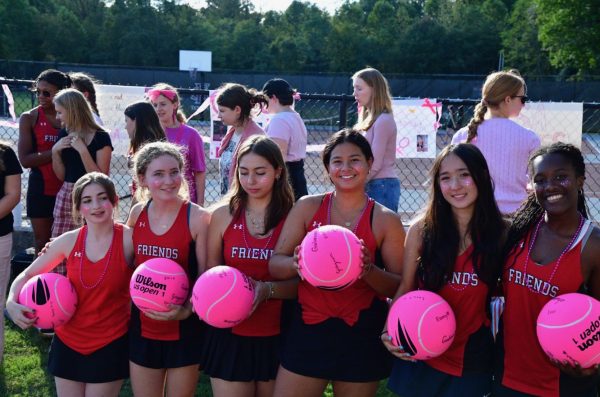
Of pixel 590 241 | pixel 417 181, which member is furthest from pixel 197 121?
pixel 590 241

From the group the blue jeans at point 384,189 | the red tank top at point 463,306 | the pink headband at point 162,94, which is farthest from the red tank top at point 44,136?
the red tank top at point 463,306

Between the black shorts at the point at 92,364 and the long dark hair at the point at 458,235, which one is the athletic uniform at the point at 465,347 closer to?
the long dark hair at the point at 458,235

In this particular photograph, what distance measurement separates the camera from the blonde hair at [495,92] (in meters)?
4.49

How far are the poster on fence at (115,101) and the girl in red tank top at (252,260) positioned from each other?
161 inches

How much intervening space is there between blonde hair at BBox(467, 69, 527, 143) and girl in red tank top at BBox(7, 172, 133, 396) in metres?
2.41

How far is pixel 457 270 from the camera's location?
9.65 feet

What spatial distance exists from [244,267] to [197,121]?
1439 cm

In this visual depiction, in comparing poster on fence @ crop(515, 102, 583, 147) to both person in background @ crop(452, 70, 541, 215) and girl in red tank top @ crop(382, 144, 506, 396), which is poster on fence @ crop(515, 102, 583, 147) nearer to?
person in background @ crop(452, 70, 541, 215)

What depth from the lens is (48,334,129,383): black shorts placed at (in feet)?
11.2

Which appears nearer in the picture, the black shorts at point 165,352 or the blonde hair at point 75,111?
the black shorts at point 165,352

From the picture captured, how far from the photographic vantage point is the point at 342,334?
3.09m

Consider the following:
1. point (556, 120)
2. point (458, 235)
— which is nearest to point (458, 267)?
point (458, 235)

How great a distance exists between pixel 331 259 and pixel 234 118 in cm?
242

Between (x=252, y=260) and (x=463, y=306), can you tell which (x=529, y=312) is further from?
(x=252, y=260)
